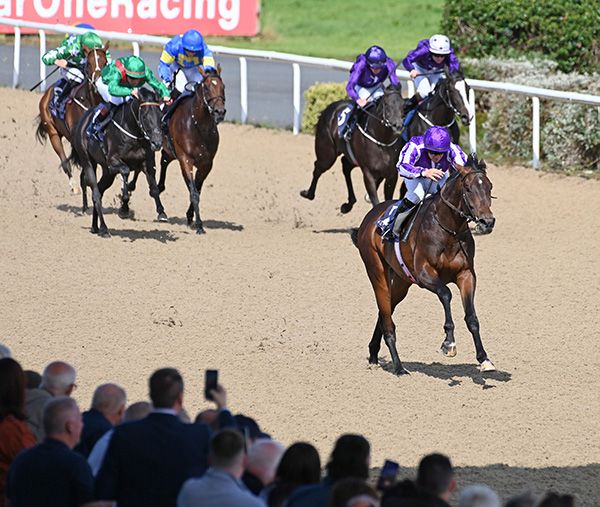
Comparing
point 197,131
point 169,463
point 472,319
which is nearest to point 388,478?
point 169,463

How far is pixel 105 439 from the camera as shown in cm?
529

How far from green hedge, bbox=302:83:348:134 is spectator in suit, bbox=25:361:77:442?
13936 mm

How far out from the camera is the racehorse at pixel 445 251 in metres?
9.37

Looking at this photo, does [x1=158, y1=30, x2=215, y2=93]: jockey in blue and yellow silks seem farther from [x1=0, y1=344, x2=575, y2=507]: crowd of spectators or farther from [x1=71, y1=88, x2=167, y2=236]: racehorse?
[x1=0, y1=344, x2=575, y2=507]: crowd of spectators

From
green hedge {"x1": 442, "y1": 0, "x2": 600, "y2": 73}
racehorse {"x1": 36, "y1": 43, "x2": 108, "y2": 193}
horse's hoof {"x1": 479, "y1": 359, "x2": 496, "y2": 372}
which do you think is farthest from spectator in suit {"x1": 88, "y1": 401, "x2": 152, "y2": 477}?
green hedge {"x1": 442, "y1": 0, "x2": 600, "y2": 73}

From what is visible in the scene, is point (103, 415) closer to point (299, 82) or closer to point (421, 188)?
point (421, 188)

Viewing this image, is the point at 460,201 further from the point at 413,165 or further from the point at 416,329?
the point at 416,329

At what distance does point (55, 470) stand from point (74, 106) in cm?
1206

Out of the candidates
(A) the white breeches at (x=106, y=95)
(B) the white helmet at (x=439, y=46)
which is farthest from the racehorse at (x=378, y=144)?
(A) the white breeches at (x=106, y=95)

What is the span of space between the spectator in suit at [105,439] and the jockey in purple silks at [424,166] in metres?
4.60

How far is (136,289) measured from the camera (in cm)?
1239

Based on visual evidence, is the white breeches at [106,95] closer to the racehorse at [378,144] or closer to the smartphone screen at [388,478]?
the racehorse at [378,144]

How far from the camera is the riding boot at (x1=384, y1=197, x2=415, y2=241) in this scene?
985 cm

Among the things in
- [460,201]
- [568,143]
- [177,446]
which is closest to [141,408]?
[177,446]
